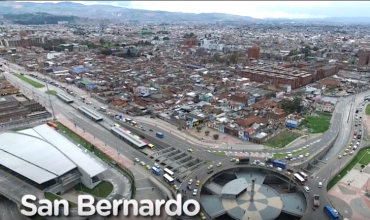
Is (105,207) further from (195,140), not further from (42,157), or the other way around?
(195,140)

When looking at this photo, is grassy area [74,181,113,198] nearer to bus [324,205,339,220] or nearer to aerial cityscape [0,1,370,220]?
aerial cityscape [0,1,370,220]

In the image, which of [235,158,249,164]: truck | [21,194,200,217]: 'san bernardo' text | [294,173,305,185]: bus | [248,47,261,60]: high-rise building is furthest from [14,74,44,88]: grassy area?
[248,47,261,60]: high-rise building

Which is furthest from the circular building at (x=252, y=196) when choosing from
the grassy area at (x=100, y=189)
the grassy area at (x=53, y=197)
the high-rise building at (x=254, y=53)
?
the high-rise building at (x=254, y=53)

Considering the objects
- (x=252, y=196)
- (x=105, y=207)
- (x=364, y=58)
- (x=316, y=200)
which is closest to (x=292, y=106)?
(x=316, y=200)

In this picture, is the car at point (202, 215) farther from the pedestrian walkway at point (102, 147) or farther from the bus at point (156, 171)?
the pedestrian walkway at point (102, 147)

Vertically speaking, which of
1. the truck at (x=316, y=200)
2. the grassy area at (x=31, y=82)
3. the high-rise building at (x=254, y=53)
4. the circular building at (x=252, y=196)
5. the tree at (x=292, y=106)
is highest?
the high-rise building at (x=254, y=53)

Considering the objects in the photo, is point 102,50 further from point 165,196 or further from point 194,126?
point 165,196
